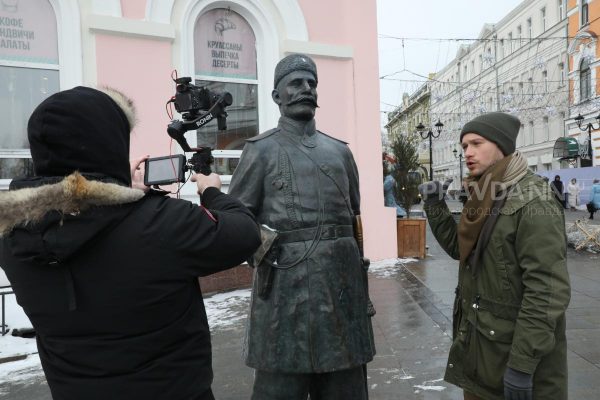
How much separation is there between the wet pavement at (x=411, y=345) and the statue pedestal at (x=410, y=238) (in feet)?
6.14

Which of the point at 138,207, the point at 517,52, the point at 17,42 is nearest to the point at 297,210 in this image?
the point at 138,207

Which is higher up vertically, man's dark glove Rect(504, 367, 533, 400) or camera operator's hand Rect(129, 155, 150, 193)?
camera operator's hand Rect(129, 155, 150, 193)

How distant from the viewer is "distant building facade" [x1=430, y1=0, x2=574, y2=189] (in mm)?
21078

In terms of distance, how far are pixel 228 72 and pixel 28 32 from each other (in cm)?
260

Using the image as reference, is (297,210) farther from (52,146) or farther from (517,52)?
(517,52)

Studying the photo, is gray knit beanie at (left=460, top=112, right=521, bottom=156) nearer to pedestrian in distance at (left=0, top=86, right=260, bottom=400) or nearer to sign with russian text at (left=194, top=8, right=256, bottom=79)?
pedestrian in distance at (left=0, top=86, right=260, bottom=400)

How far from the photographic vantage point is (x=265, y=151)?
7.66 ft

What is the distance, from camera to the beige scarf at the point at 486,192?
6.91 feet

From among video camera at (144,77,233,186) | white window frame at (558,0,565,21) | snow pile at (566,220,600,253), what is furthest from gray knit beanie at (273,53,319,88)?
white window frame at (558,0,565,21)

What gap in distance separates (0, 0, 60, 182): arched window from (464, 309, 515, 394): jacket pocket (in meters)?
5.60

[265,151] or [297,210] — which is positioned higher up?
[265,151]

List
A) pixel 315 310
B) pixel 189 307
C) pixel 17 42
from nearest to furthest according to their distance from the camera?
1. pixel 189 307
2. pixel 315 310
3. pixel 17 42

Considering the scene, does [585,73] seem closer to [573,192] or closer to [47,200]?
[573,192]

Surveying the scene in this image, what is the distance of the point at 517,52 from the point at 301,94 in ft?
80.0
